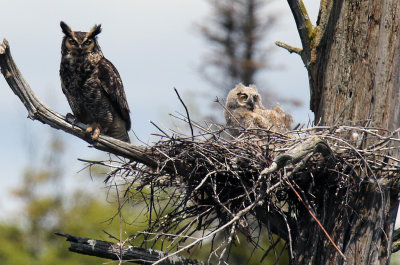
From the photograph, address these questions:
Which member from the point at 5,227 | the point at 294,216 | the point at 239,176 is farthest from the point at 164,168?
the point at 5,227

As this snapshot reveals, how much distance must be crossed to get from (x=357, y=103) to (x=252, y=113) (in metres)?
1.67

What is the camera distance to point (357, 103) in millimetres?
4254

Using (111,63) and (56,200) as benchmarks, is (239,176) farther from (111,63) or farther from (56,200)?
(56,200)

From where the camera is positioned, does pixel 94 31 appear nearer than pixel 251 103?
Yes

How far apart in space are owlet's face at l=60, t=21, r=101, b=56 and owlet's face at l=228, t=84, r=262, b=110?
1305mm

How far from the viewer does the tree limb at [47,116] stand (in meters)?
3.69

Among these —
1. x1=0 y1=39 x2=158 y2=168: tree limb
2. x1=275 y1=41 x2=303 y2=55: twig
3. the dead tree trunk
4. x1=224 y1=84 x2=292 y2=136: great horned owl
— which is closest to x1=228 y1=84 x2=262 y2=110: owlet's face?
x1=224 y1=84 x2=292 y2=136: great horned owl

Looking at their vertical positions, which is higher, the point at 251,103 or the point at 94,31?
the point at 94,31

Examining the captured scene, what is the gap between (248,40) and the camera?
57.9 ft

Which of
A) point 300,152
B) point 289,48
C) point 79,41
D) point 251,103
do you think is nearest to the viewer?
point 300,152

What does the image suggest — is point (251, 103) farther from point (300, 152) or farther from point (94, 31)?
point (300, 152)

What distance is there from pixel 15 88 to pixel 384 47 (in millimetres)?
2180

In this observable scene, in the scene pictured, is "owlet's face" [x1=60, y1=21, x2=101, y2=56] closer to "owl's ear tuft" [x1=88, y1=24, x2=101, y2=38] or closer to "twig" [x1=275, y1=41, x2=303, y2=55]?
"owl's ear tuft" [x1=88, y1=24, x2=101, y2=38]

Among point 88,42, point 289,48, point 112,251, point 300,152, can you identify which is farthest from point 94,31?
point 300,152
